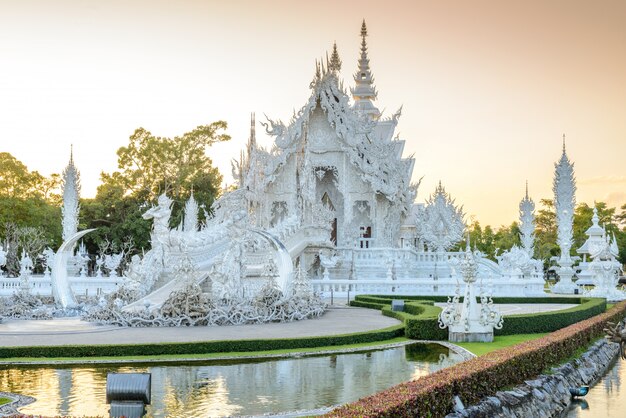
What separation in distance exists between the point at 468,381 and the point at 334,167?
27912 millimetres

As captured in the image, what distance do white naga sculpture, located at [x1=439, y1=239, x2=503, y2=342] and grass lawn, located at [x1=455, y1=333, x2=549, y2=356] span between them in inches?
12.3

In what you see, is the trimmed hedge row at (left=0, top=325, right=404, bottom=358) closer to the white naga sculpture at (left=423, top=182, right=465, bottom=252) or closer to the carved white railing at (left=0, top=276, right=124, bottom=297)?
the carved white railing at (left=0, top=276, right=124, bottom=297)

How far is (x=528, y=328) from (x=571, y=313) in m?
2.06

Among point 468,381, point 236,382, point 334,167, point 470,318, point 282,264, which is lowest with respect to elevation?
point 236,382

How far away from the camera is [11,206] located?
154 ft

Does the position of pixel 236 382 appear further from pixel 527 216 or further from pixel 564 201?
pixel 527 216

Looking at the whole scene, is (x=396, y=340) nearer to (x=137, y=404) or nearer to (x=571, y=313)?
(x=571, y=313)

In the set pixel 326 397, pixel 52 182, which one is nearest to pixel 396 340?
pixel 326 397

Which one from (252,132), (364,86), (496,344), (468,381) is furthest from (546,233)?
(468,381)

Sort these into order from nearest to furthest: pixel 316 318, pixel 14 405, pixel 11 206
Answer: pixel 14 405 < pixel 316 318 < pixel 11 206

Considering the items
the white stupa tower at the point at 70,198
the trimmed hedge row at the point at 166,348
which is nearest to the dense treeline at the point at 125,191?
the white stupa tower at the point at 70,198

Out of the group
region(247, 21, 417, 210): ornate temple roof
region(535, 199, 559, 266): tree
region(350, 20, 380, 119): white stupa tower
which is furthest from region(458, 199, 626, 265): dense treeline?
region(247, 21, 417, 210): ornate temple roof

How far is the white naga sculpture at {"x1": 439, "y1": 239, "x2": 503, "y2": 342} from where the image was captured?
1565cm

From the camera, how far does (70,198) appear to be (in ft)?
121
